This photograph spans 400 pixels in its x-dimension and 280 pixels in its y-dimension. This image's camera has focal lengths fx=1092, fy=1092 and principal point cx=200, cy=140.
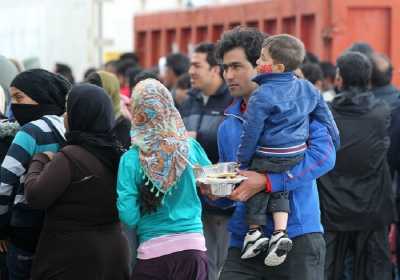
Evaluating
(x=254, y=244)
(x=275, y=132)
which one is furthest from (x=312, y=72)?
(x=254, y=244)

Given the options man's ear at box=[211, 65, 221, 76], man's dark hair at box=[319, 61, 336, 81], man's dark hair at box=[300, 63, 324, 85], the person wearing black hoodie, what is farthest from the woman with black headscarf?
man's dark hair at box=[319, 61, 336, 81]

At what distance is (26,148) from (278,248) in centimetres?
170

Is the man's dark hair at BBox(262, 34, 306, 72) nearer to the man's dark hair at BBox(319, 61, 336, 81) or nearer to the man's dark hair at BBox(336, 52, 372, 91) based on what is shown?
the man's dark hair at BBox(336, 52, 372, 91)

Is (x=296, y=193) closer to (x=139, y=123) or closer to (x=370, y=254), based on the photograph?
(x=139, y=123)

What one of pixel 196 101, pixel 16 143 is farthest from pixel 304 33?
pixel 16 143

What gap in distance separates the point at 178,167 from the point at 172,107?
327 mm

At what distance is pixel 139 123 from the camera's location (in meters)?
5.88

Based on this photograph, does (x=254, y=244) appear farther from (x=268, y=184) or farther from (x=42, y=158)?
(x=42, y=158)

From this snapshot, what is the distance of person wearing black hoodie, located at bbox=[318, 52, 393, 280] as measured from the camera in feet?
26.6

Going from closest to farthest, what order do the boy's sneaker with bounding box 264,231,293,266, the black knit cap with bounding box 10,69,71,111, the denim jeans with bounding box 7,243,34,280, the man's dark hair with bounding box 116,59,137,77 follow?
1. the boy's sneaker with bounding box 264,231,293,266
2. the denim jeans with bounding box 7,243,34,280
3. the black knit cap with bounding box 10,69,71,111
4. the man's dark hair with bounding box 116,59,137,77

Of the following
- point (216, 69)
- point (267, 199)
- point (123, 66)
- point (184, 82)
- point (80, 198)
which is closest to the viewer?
point (267, 199)

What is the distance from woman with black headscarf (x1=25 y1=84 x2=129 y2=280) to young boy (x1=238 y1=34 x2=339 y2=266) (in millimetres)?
871

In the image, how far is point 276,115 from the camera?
5.56m

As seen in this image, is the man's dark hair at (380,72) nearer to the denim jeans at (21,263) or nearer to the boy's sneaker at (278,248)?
the denim jeans at (21,263)
